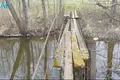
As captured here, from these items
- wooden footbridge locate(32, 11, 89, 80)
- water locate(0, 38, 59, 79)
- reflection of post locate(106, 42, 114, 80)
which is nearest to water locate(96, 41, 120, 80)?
reflection of post locate(106, 42, 114, 80)

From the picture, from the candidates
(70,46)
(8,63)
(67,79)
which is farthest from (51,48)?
(67,79)

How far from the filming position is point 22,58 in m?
7.80

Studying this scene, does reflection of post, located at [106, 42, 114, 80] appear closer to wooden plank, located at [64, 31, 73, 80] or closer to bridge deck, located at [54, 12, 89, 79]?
bridge deck, located at [54, 12, 89, 79]

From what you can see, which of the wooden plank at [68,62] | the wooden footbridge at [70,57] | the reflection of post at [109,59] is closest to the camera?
the wooden plank at [68,62]

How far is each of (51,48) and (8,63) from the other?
1679 millimetres

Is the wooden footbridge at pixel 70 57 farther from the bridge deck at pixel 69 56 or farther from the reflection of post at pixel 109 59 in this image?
the reflection of post at pixel 109 59

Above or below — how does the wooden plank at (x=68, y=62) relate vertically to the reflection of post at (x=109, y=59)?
above

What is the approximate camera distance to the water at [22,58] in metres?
6.50

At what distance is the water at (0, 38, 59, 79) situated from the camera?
21.3 ft

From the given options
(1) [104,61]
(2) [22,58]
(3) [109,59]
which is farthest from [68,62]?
(2) [22,58]

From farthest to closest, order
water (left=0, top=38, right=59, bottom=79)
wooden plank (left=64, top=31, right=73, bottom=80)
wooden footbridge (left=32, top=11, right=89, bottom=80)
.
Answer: water (left=0, top=38, right=59, bottom=79), wooden footbridge (left=32, top=11, right=89, bottom=80), wooden plank (left=64, top=31, right=73, bottom=80)

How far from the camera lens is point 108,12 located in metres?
11.3

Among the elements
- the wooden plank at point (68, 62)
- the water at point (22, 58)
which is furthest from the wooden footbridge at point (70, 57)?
the water at point (22, 58)

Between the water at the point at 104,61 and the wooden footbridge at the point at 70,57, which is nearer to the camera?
the wooden footbridge at the point at 70,57
